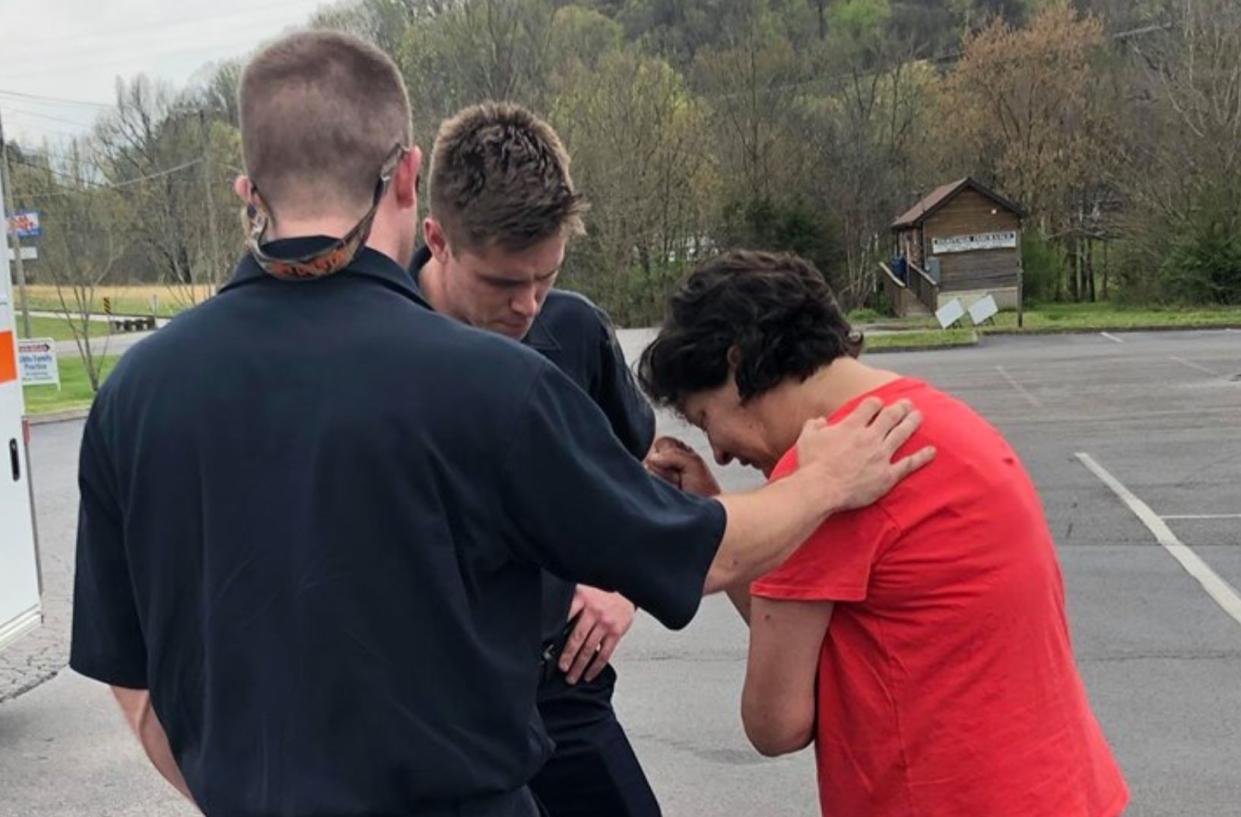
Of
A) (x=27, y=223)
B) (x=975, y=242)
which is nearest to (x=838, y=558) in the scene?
(x=27, y=223)

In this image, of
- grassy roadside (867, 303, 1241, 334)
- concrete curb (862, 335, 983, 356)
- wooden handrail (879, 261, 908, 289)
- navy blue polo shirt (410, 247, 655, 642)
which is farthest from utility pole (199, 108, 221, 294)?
navy blue polo shirt (410, 247, 655, 642)

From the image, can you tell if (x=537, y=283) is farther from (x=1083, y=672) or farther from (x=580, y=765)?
(x=1083, y=672)

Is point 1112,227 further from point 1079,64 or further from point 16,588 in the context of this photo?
point 16,588

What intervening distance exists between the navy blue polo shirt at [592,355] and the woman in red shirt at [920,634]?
0.85 m

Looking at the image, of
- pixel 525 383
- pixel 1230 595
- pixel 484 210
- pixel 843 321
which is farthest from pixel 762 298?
pixel 1230 595

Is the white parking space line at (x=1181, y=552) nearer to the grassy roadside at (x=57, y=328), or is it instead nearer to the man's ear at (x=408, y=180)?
the man's ear at (x=408, y=180)

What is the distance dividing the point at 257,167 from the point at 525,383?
43cm

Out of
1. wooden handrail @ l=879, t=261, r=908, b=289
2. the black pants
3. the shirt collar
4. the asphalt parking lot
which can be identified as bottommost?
the asphalt parking lot

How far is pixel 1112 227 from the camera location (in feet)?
130

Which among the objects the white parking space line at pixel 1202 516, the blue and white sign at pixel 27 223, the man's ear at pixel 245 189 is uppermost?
the blue and white sign at pixel 27 223

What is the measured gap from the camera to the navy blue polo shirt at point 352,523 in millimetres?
1431

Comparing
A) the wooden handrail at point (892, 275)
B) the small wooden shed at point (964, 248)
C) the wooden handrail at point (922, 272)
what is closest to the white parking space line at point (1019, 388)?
the small wooden shed at point (964, 248)

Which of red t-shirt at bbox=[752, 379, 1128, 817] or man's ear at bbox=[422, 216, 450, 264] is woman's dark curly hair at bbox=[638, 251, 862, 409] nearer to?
red t-shirt at bbox=[752, 379, 1128, 817]

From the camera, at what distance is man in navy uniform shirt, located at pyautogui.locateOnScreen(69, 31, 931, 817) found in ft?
4.70
